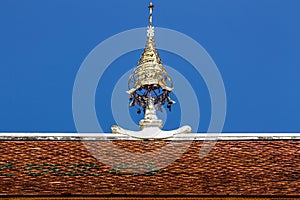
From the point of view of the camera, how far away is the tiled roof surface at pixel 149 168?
19.9 meters

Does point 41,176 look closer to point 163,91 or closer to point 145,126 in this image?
point 145,126

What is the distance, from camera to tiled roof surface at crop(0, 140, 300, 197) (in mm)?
19859

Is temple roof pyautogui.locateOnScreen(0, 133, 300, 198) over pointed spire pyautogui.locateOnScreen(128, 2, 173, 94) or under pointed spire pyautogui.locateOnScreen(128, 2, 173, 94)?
under

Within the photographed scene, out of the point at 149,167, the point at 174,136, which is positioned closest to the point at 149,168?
the point at 149,167

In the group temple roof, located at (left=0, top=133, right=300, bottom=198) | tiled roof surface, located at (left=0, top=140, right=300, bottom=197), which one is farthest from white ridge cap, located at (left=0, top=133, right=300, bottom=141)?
tiled roof surface, located at (left=0, top=140, right=300, bottom=197)

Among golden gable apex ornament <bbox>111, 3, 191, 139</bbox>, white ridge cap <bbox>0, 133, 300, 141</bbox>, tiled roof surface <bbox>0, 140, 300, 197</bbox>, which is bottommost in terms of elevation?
tiled roof surface <bbox>0, 140, 300, 197</bbox>

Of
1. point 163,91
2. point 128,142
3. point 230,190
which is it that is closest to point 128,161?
point 128,142

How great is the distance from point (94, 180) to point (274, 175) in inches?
174

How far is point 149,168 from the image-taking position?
21.8 metres

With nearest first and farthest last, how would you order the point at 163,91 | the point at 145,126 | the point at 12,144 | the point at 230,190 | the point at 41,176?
the point at 230,190 < the point at 41,176 < the point at 12,144 < the point at 145,126 < the point at 163,91

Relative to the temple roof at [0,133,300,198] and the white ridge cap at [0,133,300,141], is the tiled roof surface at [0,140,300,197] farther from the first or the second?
the white ridge cap at [0,133,300,141]

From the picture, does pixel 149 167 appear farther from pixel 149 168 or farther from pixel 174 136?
pixel 174 136

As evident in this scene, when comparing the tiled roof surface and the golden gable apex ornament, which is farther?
the golden gable apex ornament

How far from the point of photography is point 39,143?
2436 centimetres
